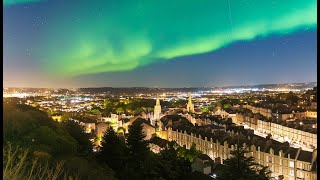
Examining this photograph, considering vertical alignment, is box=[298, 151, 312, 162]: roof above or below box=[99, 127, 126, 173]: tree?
below

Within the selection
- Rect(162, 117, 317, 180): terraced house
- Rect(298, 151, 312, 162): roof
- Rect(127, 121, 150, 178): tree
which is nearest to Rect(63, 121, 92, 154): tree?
Rect(127, 121, 150, 178): tree

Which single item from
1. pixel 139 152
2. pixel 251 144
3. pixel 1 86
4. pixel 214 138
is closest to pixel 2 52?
pixel 1 86

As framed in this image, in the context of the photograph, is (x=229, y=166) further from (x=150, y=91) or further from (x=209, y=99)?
(x=209, y=99)

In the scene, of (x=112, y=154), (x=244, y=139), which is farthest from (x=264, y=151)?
(x=112, y=154)

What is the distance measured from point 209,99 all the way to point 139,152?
921 inches

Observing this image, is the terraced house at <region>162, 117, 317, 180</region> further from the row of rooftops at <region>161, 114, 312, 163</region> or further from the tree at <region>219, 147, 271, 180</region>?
the tree at <region>219, 147, 271, 180</region>

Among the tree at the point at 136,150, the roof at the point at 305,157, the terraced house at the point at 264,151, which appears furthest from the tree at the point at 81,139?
the roof at the point at 305,157

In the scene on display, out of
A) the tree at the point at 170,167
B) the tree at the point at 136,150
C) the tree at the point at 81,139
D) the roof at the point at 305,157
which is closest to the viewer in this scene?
the tree at the point at 170,167

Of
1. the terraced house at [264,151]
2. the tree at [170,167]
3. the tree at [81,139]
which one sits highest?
the tree at [81,139]

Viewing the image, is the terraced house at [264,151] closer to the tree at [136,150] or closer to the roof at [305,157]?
the roof at [305,157]

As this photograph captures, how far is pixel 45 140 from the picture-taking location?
615 centimetres

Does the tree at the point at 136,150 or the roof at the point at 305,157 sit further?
the roof at the point at 305,157

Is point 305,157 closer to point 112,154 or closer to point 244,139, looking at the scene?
point 244,139

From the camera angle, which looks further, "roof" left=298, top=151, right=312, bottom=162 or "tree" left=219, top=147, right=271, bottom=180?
"roof" left=298, top=151, right=312, bottom=162
